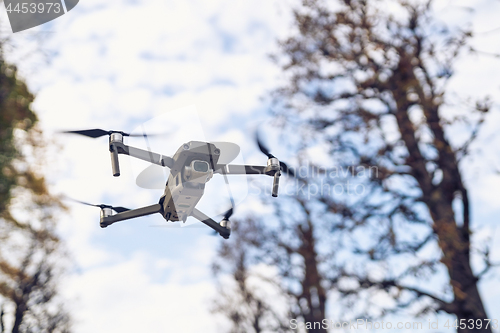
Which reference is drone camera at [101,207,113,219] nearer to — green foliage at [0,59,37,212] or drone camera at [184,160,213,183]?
drone camera at [184,160,213,183]

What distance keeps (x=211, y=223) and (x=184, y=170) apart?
29.8 inches

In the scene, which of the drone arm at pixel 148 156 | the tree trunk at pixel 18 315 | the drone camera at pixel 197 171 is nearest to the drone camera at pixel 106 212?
the drone arm at pixel 148 156

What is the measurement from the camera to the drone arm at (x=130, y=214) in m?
2.93

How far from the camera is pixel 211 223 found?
3184 mm

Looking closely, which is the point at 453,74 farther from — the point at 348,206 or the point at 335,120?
the point at 348,206

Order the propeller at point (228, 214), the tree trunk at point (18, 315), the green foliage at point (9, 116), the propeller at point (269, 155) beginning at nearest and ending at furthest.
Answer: the propeller at point (269, 155)
the propeller at point (228, 214)
the green foliage at point (9, 116)
the tree trunk at point (18, 315)

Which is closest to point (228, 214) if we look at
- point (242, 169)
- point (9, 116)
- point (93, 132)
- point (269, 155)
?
point (242, 169)

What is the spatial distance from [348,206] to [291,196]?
2.99m

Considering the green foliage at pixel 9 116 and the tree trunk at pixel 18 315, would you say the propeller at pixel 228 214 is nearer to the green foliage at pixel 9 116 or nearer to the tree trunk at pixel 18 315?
the green foliage at pixel 9 116

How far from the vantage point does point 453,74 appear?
25.8 feet

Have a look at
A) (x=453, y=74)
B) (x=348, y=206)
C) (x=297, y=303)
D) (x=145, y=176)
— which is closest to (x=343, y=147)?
(x=348, y=206)

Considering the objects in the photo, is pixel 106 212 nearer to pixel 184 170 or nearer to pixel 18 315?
pixel 184 170

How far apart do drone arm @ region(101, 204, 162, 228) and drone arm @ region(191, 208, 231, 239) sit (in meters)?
0.30

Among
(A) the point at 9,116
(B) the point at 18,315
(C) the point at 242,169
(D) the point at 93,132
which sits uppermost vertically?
(A) the point at 9,116
